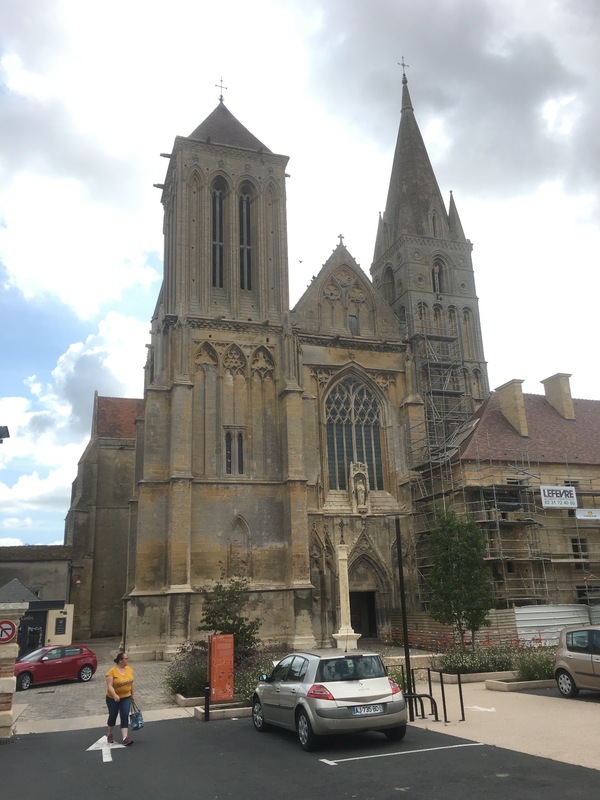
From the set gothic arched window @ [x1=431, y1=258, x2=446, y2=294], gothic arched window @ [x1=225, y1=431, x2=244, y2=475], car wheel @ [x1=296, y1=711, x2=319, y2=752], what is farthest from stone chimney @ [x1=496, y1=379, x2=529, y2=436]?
car wheel @ [x1=296, y1=711, x2=319, y2=752]

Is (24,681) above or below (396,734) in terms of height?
above

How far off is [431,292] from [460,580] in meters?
19.1

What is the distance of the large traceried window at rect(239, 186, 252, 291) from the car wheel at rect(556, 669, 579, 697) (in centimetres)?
2412

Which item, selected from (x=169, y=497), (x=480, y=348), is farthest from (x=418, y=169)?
(x=169, y=497)

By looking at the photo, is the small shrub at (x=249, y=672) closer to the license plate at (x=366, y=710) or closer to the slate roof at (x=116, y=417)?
the license plate at (x=366, y=710)

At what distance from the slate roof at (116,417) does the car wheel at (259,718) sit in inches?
1325

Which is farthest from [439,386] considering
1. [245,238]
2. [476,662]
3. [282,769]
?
[282,769]

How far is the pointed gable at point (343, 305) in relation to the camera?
34219 mm

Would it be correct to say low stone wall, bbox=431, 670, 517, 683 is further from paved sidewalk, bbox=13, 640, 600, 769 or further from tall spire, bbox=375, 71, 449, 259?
tall spire, bbox=375, 71, 449, 259

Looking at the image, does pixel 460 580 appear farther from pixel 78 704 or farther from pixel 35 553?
pixel 35 553

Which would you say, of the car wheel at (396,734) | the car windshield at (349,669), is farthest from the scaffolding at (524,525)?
the car wheel at (396,734)

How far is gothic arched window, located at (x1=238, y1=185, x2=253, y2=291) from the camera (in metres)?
34.1

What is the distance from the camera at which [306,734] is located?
10086 millimetres

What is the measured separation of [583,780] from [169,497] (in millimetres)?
22744
